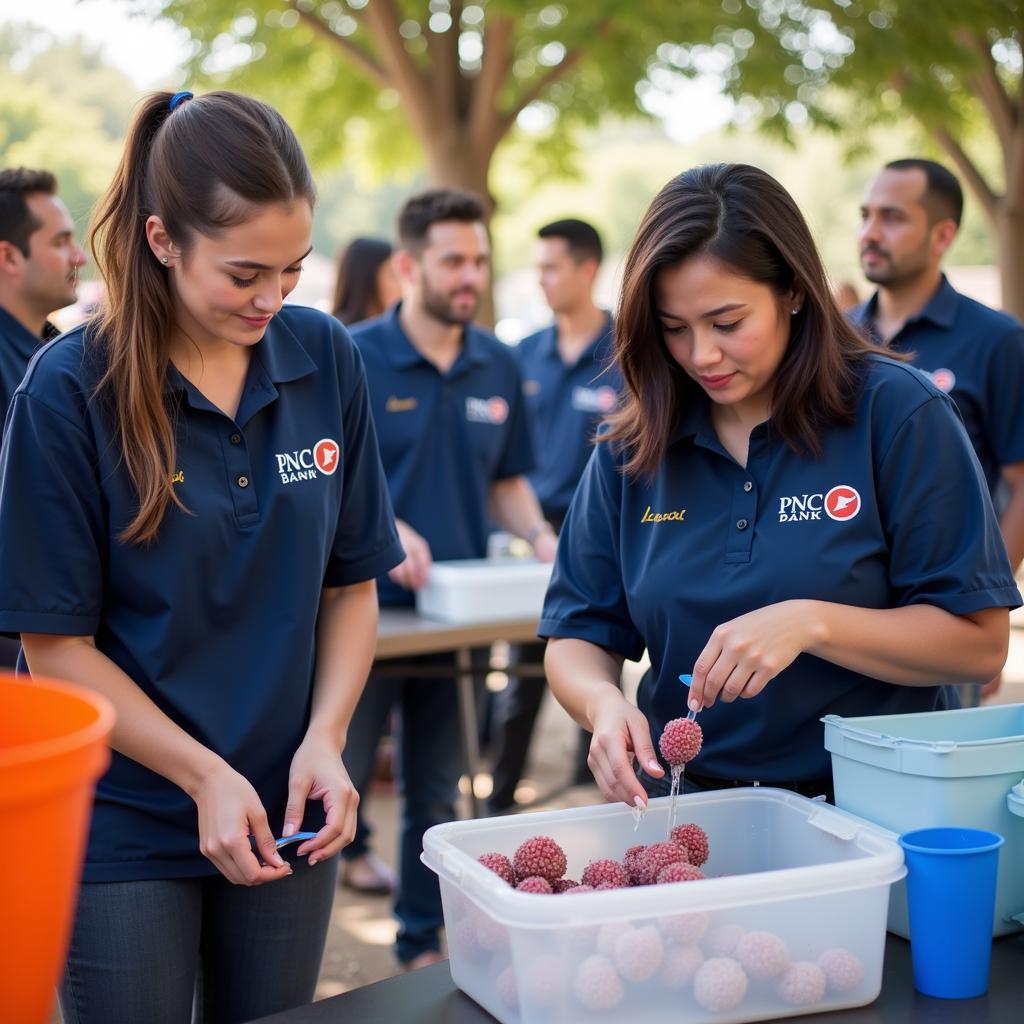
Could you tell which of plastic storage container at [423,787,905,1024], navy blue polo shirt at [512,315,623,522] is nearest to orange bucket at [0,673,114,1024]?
plastic storage container at [423,787,905,1024]

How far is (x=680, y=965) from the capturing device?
1.30 meters

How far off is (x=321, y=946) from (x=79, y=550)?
2.27 feet

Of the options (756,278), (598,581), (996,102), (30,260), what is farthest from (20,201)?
(996,102)

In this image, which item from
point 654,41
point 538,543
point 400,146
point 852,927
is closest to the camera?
point 852,927

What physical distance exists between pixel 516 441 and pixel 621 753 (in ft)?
8.02

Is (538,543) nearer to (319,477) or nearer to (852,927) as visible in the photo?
(319,477)

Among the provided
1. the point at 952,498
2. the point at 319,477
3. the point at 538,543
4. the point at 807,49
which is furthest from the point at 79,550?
the point at 807,49

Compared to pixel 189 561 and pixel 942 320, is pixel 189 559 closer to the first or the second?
pixel 189 561

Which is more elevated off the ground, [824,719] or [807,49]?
[807,49]

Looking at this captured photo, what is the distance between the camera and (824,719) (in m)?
1.58

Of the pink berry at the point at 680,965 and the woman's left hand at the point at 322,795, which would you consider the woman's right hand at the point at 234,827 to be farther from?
the pink berry at the point at 680,965

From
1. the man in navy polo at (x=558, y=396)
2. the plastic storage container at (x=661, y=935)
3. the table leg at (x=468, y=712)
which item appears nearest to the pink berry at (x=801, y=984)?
the plastic storage container at (x=661, y=935)

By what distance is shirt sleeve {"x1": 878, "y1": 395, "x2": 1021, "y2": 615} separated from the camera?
165 cm

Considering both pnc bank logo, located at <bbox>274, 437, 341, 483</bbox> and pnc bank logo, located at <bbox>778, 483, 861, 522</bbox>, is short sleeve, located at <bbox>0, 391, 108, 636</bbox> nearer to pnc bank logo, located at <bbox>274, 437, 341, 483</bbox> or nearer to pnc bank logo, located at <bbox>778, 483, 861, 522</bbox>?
pnc bank logo, located at <bbox>274, 437, 341, 483</bbox>
